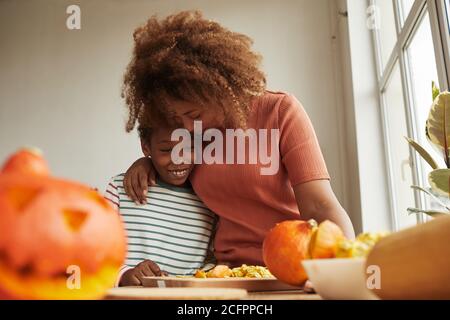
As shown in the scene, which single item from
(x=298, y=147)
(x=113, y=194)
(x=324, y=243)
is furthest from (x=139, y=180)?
(x=324, y=243)

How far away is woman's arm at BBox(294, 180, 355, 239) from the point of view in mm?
751

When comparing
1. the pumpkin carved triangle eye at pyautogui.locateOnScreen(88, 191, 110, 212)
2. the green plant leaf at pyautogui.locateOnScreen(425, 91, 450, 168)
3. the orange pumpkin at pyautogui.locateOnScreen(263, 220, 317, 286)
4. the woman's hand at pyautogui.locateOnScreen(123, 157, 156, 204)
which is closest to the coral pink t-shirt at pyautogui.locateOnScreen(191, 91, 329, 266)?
the woman's hand at pyautogui.locateOnScreen(123, 157, 156, 204)

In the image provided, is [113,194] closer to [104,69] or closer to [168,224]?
[168,224]

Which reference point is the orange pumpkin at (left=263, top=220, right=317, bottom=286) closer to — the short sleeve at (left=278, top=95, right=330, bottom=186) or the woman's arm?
the woman's arm

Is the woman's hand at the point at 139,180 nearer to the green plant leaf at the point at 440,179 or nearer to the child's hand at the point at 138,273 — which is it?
the child's hand at the point at 138,273

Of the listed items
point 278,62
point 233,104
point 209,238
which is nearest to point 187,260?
point 209,238

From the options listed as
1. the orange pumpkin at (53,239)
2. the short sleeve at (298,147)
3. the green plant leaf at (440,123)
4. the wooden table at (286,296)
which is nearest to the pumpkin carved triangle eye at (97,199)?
the orange pumpkin at (53,239)

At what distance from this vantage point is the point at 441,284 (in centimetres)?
26

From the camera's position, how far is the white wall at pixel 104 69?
214cm

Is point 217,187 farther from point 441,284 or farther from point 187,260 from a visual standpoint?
point 441,284

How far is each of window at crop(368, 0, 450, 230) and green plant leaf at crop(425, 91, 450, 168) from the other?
0.55 metres

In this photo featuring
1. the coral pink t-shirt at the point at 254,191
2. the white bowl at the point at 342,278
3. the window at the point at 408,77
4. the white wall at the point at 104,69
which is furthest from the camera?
the white wall at the point at 104,69

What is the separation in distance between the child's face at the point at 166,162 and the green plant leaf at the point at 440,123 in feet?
1.65

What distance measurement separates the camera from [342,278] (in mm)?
295
